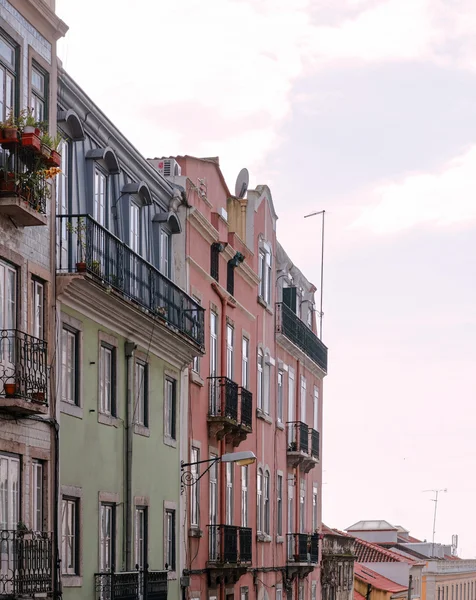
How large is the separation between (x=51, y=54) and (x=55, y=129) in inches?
47.5

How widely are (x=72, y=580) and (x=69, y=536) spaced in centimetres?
75

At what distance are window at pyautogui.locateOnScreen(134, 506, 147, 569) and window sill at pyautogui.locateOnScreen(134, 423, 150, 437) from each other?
1.47 m

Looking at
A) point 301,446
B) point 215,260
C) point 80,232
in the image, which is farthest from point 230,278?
point 80,232

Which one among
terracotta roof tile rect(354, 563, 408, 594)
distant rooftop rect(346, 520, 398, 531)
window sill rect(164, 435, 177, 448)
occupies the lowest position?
distant rooftop rect(346, 520, 398, 531)

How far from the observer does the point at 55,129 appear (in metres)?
24.5

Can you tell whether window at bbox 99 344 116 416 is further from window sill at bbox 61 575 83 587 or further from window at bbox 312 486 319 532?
window at bbox 312 486 319 532

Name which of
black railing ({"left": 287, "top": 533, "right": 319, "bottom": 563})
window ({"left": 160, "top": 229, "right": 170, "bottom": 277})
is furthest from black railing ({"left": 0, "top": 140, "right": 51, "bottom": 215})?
black railing ({"left": 287, "top": 533, "right": 319, "bottom": 563})

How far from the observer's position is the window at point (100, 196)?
2836 cm

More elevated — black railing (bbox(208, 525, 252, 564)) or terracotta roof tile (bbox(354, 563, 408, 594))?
black railing (bbox(208, 525, 252, 564))

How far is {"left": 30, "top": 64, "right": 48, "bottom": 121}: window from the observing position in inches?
939

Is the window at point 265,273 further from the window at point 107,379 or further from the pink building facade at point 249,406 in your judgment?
the window at point 107,379

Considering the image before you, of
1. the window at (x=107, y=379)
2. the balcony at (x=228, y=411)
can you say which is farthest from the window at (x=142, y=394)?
the balcony at (x=228, y=411)

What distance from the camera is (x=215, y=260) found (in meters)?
38.2

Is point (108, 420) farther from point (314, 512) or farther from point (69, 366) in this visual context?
point (314, 512)
